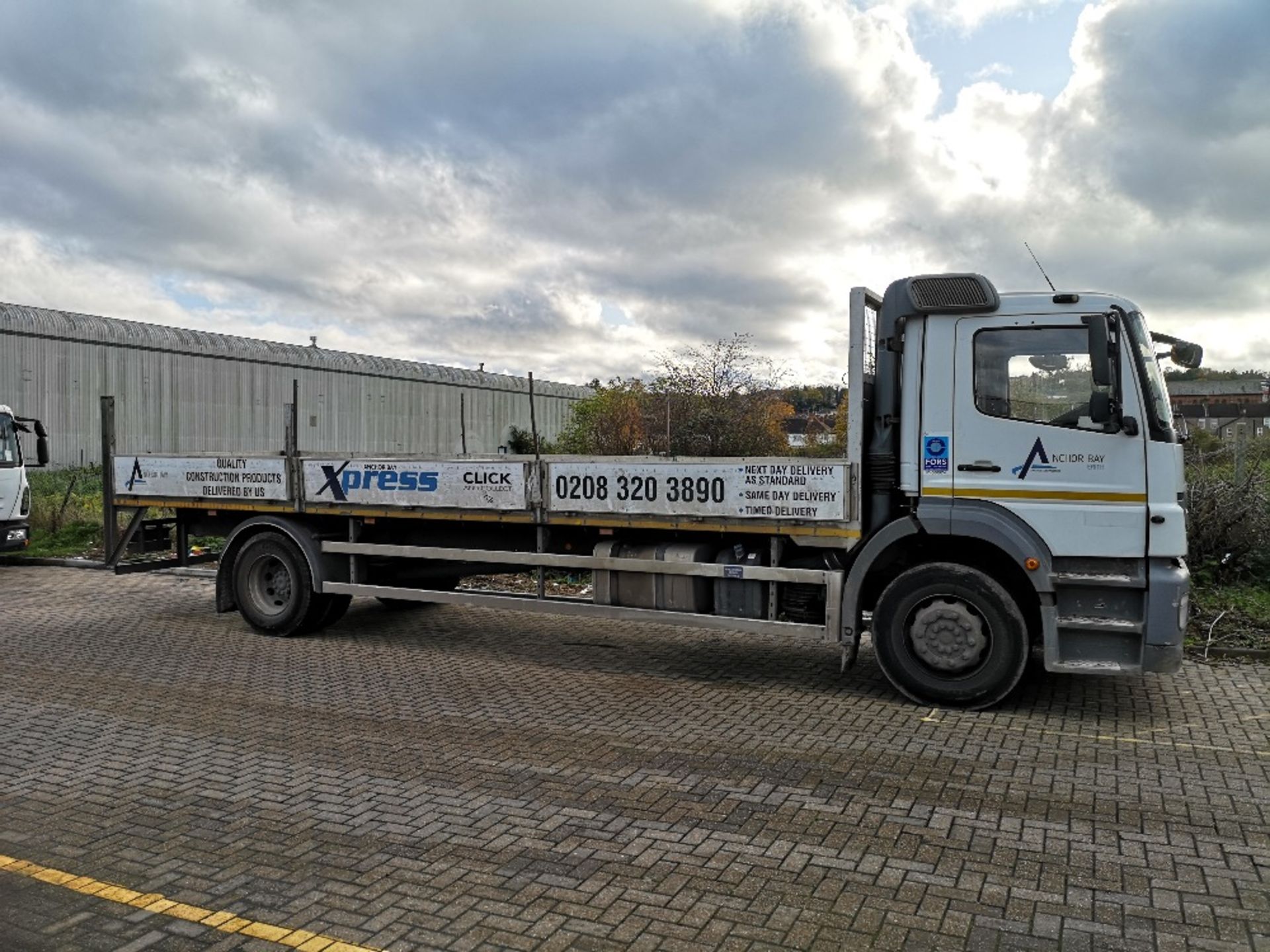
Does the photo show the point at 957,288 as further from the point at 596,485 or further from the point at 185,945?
the point at 185,945

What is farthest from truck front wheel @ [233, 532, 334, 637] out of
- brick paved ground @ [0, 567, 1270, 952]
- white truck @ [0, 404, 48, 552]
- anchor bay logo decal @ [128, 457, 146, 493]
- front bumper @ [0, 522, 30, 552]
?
front bumper @ [0, 522, 30, 552]

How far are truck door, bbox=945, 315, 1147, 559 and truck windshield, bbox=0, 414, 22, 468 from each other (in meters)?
14.5

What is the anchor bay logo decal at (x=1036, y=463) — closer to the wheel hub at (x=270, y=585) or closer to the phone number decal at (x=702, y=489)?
the phone number decal at (x=702, y=489)

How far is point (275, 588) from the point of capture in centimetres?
1020

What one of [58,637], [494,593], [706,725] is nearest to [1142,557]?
[706,725]

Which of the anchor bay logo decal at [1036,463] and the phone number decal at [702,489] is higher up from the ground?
the anchor bay logo decal at [1036,463]

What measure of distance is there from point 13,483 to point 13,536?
831mm

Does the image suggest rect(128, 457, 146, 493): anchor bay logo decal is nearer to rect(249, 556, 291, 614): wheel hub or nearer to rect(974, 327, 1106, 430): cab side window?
rect(249, 556, 291, 614): wheel hub

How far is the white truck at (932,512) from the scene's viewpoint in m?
6.64

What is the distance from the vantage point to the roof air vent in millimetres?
6996

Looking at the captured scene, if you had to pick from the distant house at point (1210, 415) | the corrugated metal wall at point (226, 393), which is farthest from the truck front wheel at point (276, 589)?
the corrugated metal wall at point (226, 393)

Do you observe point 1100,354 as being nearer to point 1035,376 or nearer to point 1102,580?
point 1035,376

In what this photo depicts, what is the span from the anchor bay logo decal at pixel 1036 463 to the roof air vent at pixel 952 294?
1.00m

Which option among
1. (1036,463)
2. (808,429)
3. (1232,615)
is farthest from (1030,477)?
(808,429)
